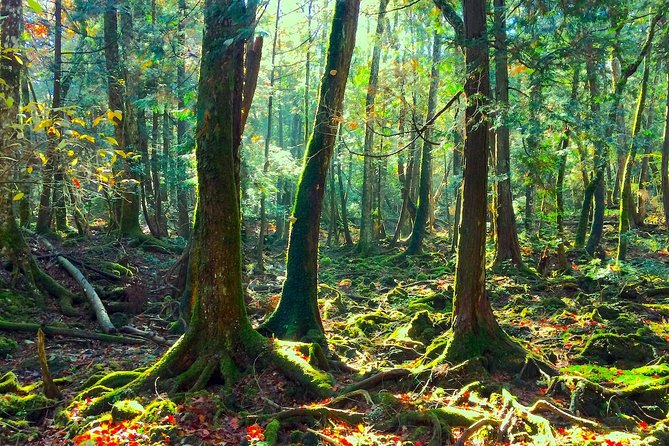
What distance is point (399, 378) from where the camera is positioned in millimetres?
6926

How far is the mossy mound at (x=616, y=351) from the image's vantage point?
25.8ft

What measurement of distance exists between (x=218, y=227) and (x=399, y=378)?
10.7 feet

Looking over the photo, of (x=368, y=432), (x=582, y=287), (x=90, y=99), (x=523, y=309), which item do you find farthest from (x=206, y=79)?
(x=90, y=99)

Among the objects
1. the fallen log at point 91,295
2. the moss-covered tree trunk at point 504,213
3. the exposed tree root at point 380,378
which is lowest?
the exposed tree root at point 380,378

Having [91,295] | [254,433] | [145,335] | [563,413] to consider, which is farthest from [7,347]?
[563,413]

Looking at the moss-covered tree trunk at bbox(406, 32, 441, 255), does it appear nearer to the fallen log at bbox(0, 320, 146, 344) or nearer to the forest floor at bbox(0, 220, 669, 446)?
the forest floor at bbox(0, 220, 669, 446)

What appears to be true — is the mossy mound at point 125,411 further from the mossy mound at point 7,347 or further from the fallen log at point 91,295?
the fallen log at point 91,295

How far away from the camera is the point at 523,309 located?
11422mm

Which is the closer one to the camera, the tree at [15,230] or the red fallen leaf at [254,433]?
the red fallen leaf at [254,433]

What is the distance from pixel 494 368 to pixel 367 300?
6842 millimetres

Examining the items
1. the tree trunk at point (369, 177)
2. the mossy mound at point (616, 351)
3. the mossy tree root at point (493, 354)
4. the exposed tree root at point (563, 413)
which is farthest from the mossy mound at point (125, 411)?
the tree trunk at point (369, 177)

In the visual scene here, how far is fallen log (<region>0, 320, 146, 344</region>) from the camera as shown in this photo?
28.2ft

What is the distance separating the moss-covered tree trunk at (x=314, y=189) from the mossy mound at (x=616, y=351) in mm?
4498

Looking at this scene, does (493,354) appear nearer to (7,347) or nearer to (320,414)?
(320,414)
